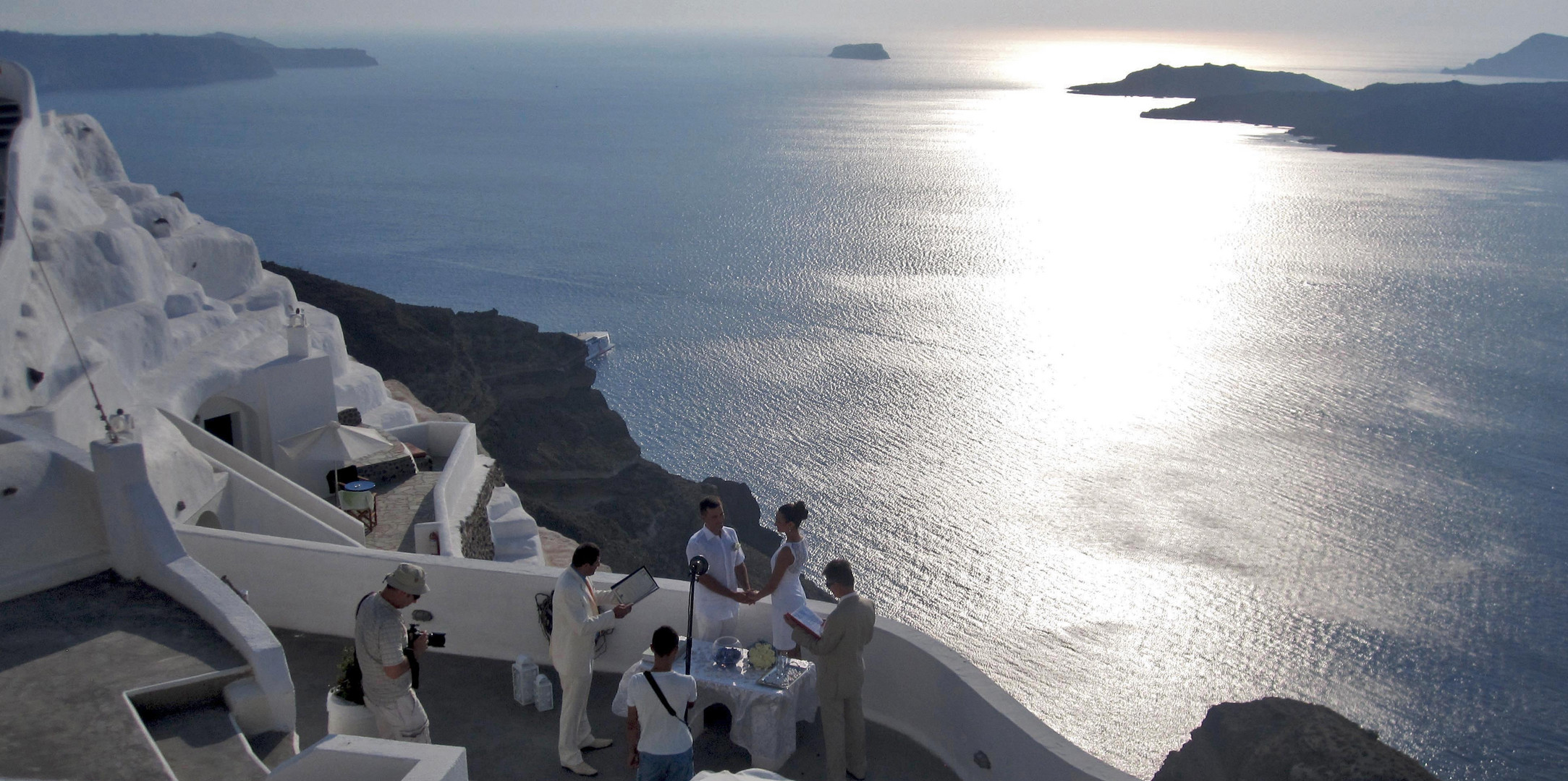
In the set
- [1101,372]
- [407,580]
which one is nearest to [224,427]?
[407,580]

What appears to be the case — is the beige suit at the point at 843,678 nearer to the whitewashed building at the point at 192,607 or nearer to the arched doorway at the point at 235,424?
the whitewashed building at the point at 192,607

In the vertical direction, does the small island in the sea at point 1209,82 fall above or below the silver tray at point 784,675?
→ above

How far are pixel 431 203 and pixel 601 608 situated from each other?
8497 cm

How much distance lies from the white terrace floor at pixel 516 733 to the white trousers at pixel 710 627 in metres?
0.59

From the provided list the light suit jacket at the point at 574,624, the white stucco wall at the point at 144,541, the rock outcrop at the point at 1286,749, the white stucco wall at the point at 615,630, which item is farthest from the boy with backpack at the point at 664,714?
the rock outcrop at the point at 1286,749

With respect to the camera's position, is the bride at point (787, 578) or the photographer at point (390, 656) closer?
the photographer at point (390, 656)

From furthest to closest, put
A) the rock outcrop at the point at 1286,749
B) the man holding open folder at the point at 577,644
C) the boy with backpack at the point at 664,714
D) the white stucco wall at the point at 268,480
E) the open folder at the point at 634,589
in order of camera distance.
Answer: the rock outcrop at the point at 1286,749 < the white stucco wall at the point at 268,480 < the open folder at the point at 634,589 < the man holding open folder at the point at 577,644 < the boy with backpack at the point at 664,714

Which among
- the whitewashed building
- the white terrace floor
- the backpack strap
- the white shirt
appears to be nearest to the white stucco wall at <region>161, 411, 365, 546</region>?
the whitewashed building

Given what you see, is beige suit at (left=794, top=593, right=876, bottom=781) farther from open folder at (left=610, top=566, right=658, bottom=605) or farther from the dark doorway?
the dark doorway

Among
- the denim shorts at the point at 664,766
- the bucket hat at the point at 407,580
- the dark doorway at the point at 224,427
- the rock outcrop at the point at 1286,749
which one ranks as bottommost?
the rock outcrop at the point at 1286,749

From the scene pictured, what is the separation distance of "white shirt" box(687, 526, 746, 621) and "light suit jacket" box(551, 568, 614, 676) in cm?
74

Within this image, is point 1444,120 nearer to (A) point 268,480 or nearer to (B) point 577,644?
(A) point 268,480

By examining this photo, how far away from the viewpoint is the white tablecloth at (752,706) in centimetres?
626

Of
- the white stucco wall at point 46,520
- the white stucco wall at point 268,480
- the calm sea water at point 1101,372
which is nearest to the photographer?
the white stucco wall at point 46,520
